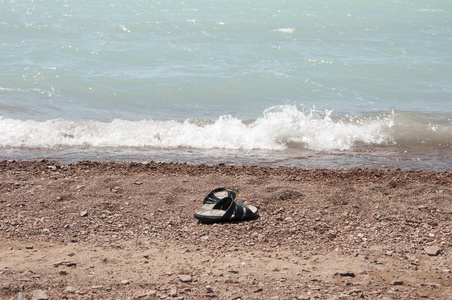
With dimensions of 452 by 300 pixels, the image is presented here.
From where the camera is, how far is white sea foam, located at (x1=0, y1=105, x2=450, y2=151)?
33.0 feet

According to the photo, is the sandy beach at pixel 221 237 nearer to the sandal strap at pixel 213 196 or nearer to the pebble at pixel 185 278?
the pebble at pixel 185 278

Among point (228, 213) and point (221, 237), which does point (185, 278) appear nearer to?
point (221, 237)

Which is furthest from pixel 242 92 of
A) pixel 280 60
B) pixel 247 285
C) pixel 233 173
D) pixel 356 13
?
pixel 356 13

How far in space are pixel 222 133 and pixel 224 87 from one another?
4.81 metres

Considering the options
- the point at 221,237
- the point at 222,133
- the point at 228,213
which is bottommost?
the point at 222,133

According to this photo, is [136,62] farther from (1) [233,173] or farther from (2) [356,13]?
(2) [356,13]

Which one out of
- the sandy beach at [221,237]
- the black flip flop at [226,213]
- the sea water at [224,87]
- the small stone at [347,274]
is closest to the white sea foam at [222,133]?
the sea water at [224,87]

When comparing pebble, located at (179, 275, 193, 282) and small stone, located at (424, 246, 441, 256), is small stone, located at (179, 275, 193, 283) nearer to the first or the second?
pebble, located at (179, 275, 193, 282)

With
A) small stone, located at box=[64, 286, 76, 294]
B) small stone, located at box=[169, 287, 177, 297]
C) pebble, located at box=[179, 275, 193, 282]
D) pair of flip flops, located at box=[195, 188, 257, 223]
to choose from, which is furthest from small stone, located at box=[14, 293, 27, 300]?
pair of flip flops, located at box=[195, 188, 257, 223]

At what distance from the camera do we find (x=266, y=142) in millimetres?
10312

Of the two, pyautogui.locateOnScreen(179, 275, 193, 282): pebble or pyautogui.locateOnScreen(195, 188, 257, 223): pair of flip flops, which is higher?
pyautogui.locateOnScreen(195, 188, 257, 223): pair of flip flops

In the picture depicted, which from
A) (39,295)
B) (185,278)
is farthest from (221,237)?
(39,295)

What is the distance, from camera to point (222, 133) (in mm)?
10570

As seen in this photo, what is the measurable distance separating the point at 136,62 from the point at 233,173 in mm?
11365
